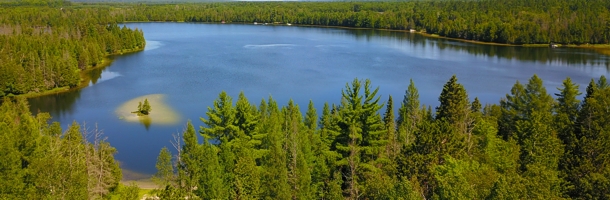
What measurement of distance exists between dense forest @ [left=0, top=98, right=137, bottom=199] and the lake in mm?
7543

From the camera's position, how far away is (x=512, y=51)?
8944 centimetres

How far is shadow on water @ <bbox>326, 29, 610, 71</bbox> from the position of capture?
76.4m

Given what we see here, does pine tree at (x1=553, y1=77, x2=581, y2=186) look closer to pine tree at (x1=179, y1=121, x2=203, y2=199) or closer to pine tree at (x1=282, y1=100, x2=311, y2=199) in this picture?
pine tree at (x1=282, y1=100, x2=311, y2=199)

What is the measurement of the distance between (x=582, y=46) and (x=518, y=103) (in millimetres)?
75325

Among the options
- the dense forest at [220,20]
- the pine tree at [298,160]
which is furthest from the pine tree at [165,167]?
the dense forest at [220,20]

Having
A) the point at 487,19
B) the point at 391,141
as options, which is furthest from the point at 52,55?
the point at 487,19

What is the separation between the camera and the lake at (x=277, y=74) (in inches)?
1700

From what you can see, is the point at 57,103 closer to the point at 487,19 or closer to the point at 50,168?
the point at 50,168

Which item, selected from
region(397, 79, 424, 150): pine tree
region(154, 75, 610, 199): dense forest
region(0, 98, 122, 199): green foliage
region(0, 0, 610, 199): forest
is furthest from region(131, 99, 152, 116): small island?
region(397, 79, 424, 150): pine tree

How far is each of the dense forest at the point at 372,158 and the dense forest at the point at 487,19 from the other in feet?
258

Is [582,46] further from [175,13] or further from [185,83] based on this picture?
[175,13]

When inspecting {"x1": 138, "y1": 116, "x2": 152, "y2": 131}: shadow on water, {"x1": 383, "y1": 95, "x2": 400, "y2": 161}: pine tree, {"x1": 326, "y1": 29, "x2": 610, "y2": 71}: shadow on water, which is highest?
{"x1": 326, "y1": 29, "x2": 610, "y2": 71}: shadow on water

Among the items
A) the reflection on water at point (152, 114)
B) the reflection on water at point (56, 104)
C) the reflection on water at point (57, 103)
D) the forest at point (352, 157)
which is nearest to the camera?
the forest at point (352, 157)

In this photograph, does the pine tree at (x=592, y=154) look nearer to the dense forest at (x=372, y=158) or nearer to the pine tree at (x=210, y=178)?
the dense forest at (x=372, y=158)
